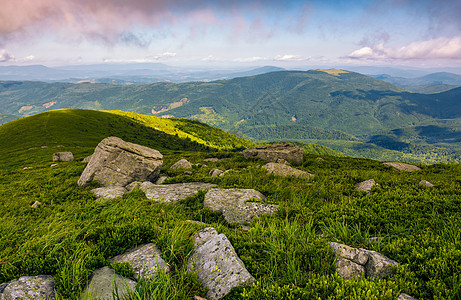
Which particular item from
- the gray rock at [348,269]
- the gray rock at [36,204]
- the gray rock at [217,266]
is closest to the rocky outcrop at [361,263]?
the gray rock at [348,269]

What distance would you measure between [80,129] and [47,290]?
130 m

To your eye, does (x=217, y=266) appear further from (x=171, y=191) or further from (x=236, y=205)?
(x=171, y=191)

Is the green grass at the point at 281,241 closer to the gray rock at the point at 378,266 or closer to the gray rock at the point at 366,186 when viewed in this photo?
the gray rock at the point at 378,266

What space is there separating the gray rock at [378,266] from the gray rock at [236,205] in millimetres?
4070

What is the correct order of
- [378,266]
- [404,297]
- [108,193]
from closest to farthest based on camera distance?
[404,297] < [378,266] < [108,193]

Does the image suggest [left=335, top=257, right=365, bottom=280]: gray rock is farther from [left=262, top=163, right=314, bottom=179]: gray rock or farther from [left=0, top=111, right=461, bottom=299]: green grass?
[left=262, top=163, right=314, bottom=179]: gray rock

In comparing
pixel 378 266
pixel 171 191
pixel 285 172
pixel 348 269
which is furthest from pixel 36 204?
pixel 285 172

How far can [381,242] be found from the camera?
19.5 ft

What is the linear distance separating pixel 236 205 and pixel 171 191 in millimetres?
4588

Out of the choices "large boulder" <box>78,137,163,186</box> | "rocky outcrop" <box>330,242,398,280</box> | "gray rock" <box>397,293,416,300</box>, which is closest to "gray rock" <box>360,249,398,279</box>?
"rocky outcrop" <box>330,242,398,280</box>

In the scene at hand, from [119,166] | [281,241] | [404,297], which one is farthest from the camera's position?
[119,166]

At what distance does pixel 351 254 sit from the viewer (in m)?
5.26

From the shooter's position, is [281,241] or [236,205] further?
[236,205]

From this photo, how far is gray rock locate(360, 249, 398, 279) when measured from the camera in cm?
480
